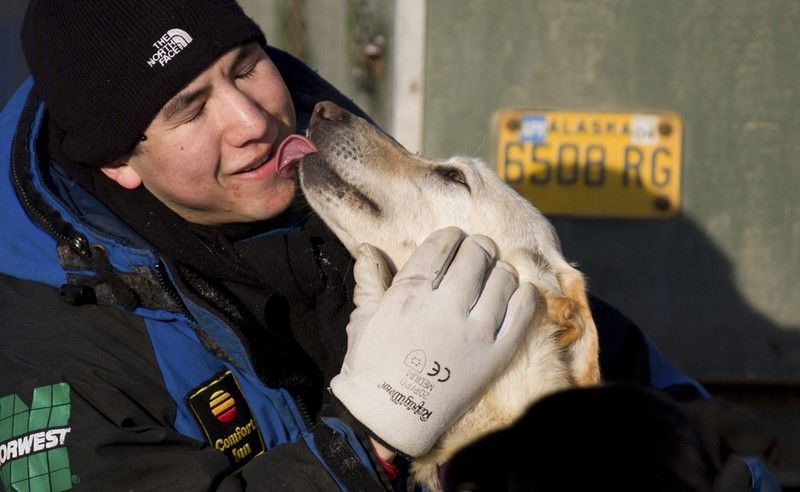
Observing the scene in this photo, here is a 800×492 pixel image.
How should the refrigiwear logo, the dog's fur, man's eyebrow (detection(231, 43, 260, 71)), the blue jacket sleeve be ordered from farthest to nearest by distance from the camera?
the blue jacket sleeve
man's eyebrow (detection(231, 43, 260, 71))
the dog's fur
the refrigiwear logo

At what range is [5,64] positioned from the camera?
16.7 feet

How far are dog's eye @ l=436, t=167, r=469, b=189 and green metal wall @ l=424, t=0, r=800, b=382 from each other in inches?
67.1

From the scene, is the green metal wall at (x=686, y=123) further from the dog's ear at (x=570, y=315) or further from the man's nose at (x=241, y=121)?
the man's nose at (x=241, y=121)

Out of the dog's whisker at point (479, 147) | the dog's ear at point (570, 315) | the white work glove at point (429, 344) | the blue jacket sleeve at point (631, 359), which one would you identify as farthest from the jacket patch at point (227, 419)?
the dog's whisker at point (479, 147)

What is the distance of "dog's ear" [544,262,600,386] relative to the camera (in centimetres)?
231

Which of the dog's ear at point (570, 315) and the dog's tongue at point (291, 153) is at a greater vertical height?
the dog's tongue at point (291, 153)

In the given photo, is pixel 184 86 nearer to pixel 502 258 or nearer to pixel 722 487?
pixel 502 258

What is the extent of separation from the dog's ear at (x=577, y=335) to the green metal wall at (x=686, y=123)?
194 cm

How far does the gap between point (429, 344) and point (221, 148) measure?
0.72m

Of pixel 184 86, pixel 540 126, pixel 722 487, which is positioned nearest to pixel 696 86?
pixel 540 126

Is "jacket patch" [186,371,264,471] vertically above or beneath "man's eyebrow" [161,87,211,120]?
beneath

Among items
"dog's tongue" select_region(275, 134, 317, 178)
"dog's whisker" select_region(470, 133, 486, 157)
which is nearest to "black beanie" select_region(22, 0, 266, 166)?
"dog's tongue" select_region(275, 134, 317, 178)

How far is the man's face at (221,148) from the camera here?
2.36m

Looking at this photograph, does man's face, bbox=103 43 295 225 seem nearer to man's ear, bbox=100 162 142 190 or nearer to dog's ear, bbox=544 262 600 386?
man's ear, bbox=100 162 142 190
